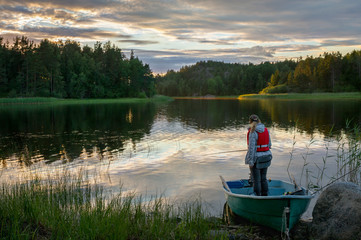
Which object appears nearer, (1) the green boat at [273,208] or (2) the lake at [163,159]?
(1) the green boat at [273,208]

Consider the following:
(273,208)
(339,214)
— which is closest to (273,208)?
(273,208)

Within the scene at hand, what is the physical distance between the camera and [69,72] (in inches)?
4525

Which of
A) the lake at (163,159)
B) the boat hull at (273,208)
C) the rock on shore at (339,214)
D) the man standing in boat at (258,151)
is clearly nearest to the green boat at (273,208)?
the boat hull at (273,208)

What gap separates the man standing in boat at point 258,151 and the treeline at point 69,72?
315ft

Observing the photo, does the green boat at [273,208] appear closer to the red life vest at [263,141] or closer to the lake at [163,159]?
the lake at [163,159]

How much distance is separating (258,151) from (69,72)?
11603 cm

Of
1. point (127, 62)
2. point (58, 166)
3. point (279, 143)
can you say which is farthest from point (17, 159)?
point (127, 62)

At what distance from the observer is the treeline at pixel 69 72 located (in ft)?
321

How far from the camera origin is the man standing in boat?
30.7 ft

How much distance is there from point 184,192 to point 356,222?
247 inches

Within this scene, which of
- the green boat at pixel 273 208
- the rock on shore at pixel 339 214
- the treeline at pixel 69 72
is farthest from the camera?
the treeline at pixel 69 72

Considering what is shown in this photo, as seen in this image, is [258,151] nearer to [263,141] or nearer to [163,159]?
[263,141]

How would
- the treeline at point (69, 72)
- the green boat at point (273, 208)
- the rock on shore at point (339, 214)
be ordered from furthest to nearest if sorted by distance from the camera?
the treeline at point (69, 72), the green boat at point (273, 208), the rock on shore at point (339, 214)

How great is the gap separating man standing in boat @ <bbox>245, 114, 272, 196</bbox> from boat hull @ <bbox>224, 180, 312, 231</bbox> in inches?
→ 39.3
